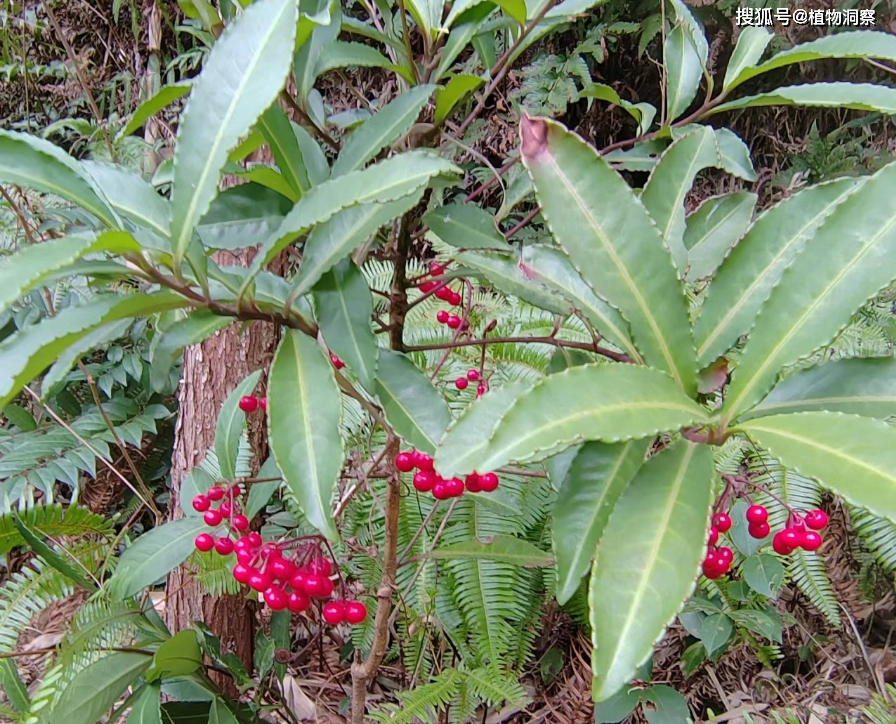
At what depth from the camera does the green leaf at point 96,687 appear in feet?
2.70

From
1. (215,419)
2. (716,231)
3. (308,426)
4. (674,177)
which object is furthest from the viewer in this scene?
(215,419)

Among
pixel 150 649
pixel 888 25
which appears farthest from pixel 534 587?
pixel 888 25

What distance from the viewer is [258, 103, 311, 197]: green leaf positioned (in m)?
0.52

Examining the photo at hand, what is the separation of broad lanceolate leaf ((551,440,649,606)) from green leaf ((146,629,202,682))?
2.22 ft

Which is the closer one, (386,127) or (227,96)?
(227,96)

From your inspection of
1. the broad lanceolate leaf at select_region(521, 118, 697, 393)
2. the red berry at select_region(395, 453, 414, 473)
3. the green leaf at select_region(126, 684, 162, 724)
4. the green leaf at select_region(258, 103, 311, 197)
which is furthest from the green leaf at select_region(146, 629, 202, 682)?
the broad lanceolate leaf at select_region(521, 118, 697, 393)

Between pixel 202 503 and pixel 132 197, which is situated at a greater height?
pixel 132 197

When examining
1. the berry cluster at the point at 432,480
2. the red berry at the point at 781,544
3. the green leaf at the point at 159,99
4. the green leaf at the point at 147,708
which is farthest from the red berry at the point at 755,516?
the green leaf at the point at 147,708

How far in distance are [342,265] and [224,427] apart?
36 cm

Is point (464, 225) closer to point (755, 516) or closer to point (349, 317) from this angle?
point (349, 317)

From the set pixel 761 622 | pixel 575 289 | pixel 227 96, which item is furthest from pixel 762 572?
pixel 227 96

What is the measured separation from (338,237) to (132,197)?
20cm

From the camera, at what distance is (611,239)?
0.46m

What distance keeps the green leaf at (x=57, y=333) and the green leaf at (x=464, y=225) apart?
302 millimetres
